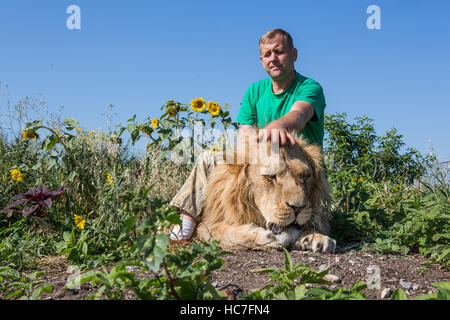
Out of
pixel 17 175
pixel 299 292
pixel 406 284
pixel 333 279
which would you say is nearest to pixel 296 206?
pixel 333 279

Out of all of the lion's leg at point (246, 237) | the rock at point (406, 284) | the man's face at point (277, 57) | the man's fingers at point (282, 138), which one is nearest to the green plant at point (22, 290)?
the lion's leg at point (246, 237)

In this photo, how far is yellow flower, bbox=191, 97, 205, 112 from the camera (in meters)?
4.95

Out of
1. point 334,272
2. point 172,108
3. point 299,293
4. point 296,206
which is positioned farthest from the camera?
point 172,108

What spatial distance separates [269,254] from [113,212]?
141 centimetres

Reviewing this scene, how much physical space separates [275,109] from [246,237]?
5.00ft

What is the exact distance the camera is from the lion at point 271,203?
306cm

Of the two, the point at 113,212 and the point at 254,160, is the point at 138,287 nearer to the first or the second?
the point at 254,160

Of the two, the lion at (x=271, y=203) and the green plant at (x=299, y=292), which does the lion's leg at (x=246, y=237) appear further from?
the green plant at (x=299, y=292)

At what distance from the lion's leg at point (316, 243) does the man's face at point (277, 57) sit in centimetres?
166

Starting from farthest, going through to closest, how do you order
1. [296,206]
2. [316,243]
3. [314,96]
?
[314,96] < [316,243] < [296,206]

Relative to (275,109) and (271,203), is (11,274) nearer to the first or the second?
(271,203)

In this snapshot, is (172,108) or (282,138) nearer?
(282,138)

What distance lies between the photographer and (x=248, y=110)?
14.8 ft
